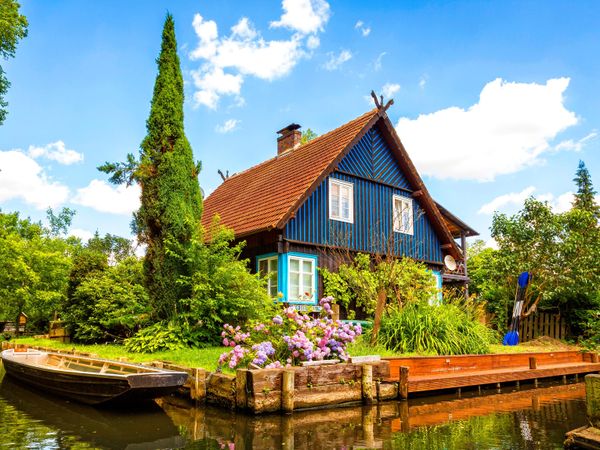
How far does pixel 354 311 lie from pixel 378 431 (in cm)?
942

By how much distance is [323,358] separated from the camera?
382 inches

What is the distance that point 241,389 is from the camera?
27.7 feet

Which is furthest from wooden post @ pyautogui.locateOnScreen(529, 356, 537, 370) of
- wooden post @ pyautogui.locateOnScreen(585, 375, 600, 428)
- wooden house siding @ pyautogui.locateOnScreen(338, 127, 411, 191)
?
wooden house siding @ pyautogui.locateOnScreen(338, 127, 411, 191)

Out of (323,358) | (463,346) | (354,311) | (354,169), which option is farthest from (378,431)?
(354,169)

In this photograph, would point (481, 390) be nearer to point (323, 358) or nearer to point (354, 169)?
point (323, 358)

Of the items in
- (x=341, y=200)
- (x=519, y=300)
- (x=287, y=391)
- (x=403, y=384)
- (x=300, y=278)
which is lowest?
(x=403, y=384)

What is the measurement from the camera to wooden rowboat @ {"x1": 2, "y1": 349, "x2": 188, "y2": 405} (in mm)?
8555

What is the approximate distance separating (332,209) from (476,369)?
7.48 metres

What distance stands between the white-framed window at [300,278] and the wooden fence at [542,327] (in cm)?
945

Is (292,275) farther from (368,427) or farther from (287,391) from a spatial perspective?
(368,427)

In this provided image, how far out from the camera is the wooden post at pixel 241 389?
8.38 metres

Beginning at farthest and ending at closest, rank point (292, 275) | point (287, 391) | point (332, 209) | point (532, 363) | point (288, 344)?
point (332, 209) → point (292, 275) → point (532, 363) → point (288, 344) → point (287, 391)

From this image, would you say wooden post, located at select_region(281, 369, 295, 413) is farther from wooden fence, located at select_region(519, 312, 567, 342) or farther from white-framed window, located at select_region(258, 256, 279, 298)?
wooden fence, located at select_region(519, 312, 567, 342)

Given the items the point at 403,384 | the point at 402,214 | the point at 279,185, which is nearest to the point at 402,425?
the point at 403,384
